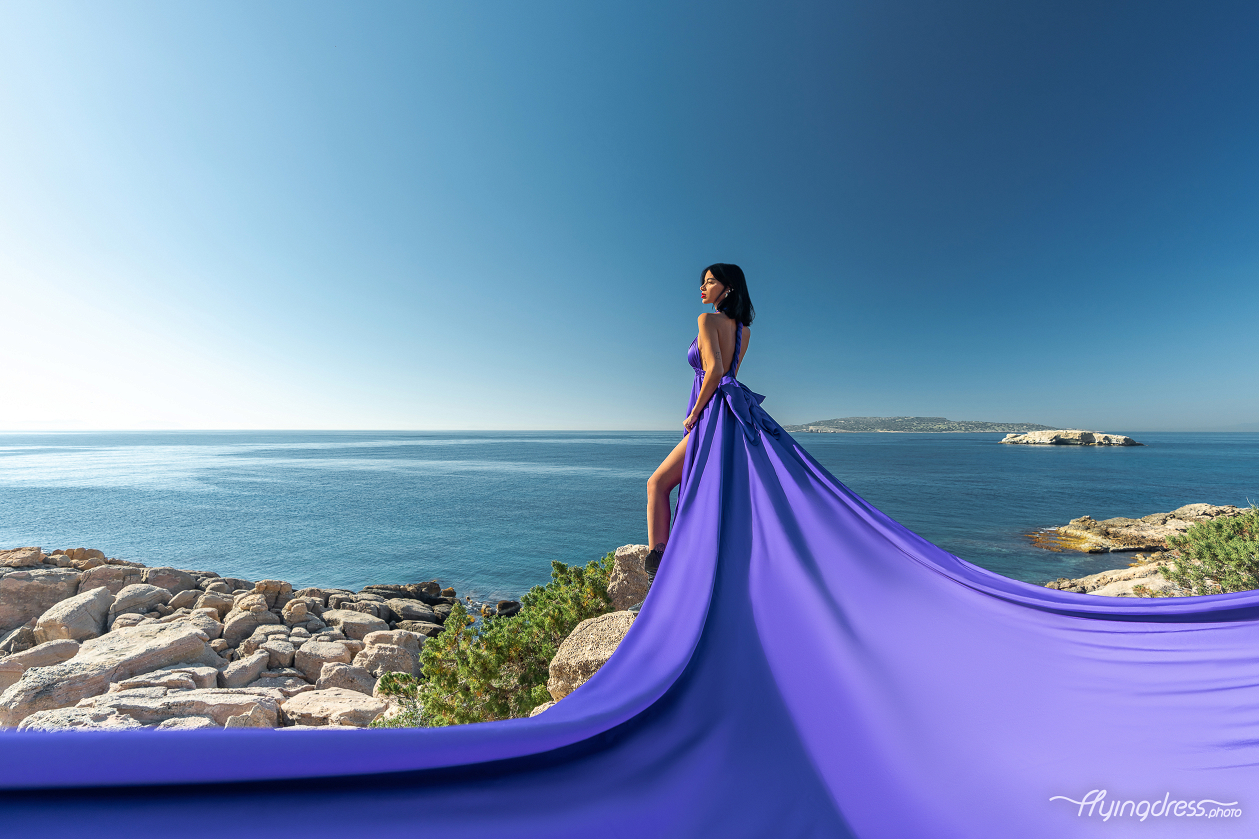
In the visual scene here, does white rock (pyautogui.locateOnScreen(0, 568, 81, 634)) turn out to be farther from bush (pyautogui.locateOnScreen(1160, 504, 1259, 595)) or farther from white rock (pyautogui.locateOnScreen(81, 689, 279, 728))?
bush (pyautogui.locateOnScreen(1160, 504, 1259, 595))

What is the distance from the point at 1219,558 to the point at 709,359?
7424mm

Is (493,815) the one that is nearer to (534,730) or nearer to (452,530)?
(534,730)

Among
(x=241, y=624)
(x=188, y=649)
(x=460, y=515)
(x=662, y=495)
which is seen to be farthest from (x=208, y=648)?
(x=460, y=515)

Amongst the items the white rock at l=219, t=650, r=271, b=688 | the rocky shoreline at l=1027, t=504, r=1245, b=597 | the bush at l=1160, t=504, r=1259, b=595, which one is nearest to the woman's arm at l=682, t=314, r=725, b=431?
the bush at l=1160, t=504, r=1259, b=595

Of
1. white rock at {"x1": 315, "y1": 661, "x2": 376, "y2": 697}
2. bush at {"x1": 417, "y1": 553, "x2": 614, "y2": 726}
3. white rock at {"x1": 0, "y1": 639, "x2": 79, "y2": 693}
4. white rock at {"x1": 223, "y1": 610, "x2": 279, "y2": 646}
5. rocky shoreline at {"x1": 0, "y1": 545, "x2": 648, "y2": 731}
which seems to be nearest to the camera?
bush at {"x1": 417, "y1": 553, "x2": 614, "y2": 726}

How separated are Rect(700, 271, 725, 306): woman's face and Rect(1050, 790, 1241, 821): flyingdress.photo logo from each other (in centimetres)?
329

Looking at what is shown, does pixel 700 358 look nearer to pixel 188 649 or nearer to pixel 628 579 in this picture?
pixel 628 579

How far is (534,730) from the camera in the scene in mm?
1418

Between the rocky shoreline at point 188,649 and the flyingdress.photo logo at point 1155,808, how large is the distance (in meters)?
6.30

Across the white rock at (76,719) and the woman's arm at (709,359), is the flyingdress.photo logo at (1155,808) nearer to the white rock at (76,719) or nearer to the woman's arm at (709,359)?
the woman's arm at (709,359)

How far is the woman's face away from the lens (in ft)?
12.6

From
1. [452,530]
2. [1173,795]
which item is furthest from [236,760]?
[452,530]

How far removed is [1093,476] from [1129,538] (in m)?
39.4

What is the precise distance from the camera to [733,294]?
12.6 ft
